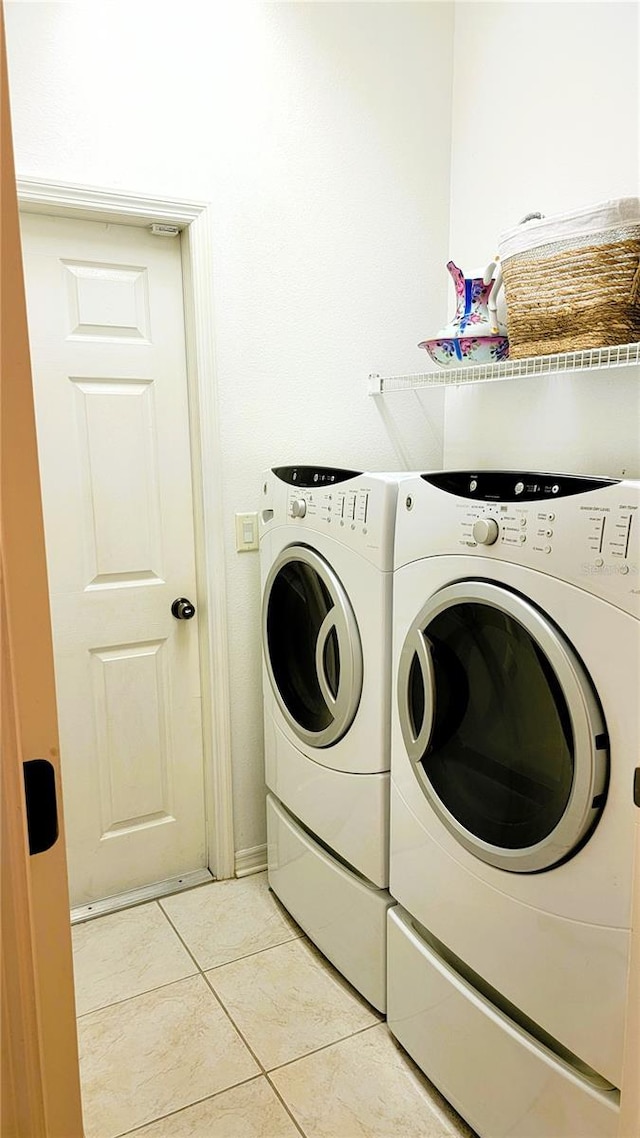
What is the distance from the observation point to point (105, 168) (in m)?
1.81

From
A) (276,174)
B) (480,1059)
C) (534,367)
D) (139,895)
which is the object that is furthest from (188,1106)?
(276,174)

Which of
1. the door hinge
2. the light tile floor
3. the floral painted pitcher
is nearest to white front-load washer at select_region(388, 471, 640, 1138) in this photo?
the light tile floor

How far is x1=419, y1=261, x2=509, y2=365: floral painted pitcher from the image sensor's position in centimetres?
180

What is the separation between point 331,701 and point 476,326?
101 centimetres

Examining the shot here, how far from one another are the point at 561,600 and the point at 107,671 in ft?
4.60

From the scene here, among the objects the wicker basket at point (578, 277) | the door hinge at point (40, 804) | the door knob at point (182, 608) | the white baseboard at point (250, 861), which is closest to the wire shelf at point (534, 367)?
the wicker basket at point (578, 277)

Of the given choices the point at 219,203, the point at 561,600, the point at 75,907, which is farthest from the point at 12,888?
the point at 219,203

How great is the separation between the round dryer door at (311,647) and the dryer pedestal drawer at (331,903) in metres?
0.32

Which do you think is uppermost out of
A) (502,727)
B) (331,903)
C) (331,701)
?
(502,727)

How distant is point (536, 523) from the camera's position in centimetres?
115

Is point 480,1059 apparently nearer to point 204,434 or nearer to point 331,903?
point 331,903

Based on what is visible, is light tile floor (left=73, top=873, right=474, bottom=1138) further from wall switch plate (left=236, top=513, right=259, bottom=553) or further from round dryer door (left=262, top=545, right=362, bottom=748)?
wall switch plate (left=236, top=513, right=259, bottom=553)

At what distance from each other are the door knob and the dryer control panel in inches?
35.2

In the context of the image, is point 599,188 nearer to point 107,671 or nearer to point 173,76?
point 173,76
